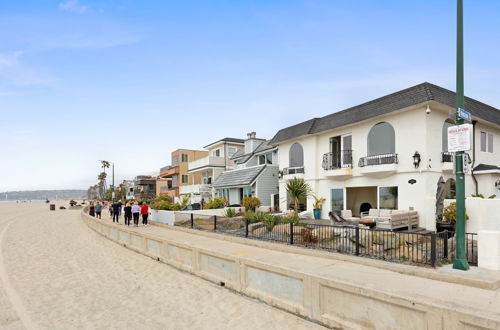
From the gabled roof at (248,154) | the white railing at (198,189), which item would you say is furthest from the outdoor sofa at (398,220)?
the white railing at (198,189)

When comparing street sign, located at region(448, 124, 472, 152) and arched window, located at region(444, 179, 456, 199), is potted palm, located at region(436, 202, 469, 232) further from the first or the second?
street sign, located at region(448, 124, 472, 152)

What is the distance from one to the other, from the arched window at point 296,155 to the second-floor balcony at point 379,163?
570 cm

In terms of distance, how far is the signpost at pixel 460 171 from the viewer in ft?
24.0

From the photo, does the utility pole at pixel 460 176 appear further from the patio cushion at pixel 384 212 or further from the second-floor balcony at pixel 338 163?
the second-floor balcony at pixel 338 163

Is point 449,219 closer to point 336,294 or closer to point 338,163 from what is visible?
point 338,163

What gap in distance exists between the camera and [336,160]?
2080cm

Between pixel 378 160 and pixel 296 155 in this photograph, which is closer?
pixel 378 160

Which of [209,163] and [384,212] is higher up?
[209,163]

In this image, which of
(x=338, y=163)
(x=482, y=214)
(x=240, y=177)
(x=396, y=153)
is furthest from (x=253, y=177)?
(x=482, y=214)

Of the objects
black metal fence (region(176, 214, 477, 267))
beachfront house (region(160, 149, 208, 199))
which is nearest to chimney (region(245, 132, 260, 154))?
beachfront house (region(160, 149, 208, 199))

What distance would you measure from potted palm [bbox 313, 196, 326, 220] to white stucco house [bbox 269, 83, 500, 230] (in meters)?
0.41

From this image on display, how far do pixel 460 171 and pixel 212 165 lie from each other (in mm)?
33586

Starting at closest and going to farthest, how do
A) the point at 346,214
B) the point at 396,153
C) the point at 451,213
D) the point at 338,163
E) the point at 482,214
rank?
the point at 482,214 → the point at 451,213 → the point at 396,153 → the point at 346,214 → the point at 338,163

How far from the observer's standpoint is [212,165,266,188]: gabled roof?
28.2m
